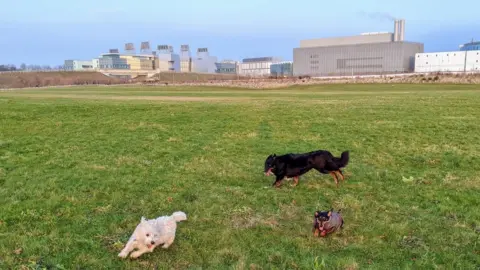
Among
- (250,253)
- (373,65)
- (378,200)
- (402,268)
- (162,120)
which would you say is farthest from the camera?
(373,65)

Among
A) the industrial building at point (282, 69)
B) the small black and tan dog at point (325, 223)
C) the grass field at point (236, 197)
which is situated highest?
the industrial building at point (282, 69)

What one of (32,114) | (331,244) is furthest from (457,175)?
(32,114)

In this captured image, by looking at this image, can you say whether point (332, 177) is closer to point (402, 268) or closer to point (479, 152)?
point (402, 268)

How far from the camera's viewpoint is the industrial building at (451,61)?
411 feet

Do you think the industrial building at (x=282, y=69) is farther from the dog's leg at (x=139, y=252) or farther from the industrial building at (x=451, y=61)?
the dog's leg at (x=139, y=252)

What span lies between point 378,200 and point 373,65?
147m

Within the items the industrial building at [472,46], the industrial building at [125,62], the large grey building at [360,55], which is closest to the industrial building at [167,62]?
the industrial building at [125,62]

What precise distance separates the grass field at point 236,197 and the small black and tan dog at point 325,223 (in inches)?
4.5

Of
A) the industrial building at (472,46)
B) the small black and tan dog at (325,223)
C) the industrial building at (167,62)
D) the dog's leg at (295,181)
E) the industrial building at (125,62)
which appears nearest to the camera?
the small black and tan dog at (325,223)

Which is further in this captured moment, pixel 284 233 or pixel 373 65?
pixel 373 65

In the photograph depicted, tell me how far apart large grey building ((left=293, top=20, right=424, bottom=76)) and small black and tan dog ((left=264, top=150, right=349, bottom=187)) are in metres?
137

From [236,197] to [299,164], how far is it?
4.45 feet

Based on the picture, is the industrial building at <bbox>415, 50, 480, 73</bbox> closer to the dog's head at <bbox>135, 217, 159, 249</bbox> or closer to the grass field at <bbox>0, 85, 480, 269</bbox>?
the grass field at <bbox>0, 85, 480, 269</bbox>

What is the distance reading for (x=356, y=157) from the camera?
32.7ft
